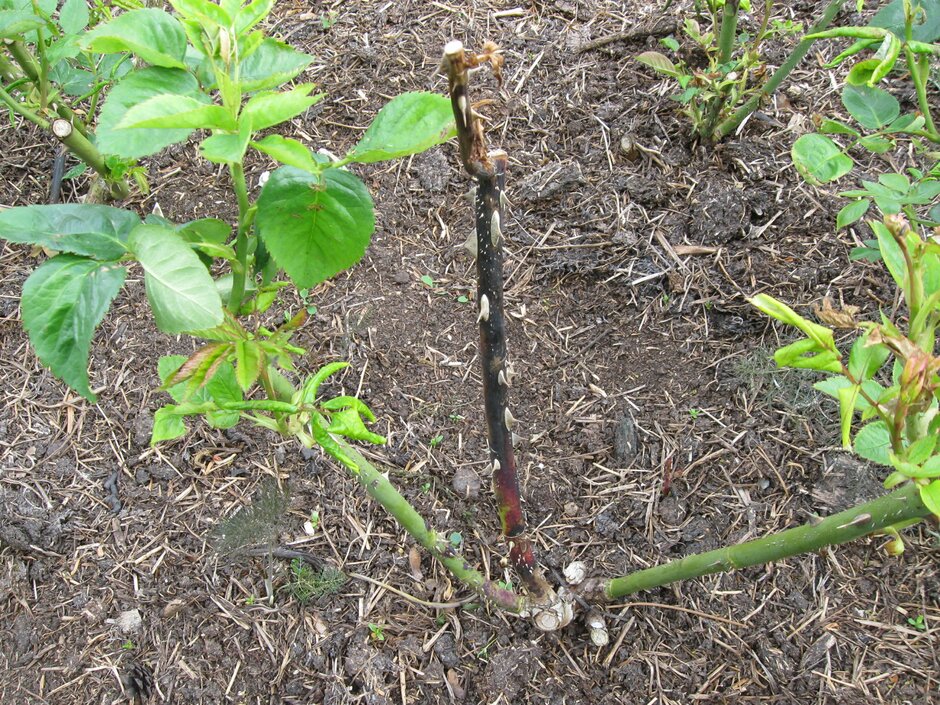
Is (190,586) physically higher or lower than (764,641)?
higher

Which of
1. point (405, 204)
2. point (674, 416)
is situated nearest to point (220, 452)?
point (405, 204)

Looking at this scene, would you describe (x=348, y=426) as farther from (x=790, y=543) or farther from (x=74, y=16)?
(x=74, y=16)

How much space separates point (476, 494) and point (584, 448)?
11.7 inches

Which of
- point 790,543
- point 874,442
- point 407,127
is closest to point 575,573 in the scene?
point 790,543

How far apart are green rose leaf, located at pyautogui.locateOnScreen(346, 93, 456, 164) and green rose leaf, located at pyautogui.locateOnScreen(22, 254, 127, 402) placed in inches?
14.8

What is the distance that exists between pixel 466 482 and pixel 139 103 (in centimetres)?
117

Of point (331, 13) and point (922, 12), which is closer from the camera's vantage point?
point (922, 12)

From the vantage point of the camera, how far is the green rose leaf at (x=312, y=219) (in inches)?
39.3

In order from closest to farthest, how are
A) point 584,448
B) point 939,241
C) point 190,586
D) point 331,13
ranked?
point 939,241 < point 190,586 < point 584,448 < point 331,13

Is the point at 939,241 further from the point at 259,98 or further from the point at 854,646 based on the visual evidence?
the point at 854,646

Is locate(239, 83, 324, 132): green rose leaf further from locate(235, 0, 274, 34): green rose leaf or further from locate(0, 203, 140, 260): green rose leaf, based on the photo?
locate(0, 203, 140, 260): green rose leaf

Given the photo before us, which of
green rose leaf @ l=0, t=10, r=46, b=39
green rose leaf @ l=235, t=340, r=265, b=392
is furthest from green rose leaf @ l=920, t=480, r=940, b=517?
Result: green rose leaf @ l=0, t=10, r=46, b=39

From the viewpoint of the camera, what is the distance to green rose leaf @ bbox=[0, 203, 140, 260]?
0.94m

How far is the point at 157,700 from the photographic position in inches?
61.8
